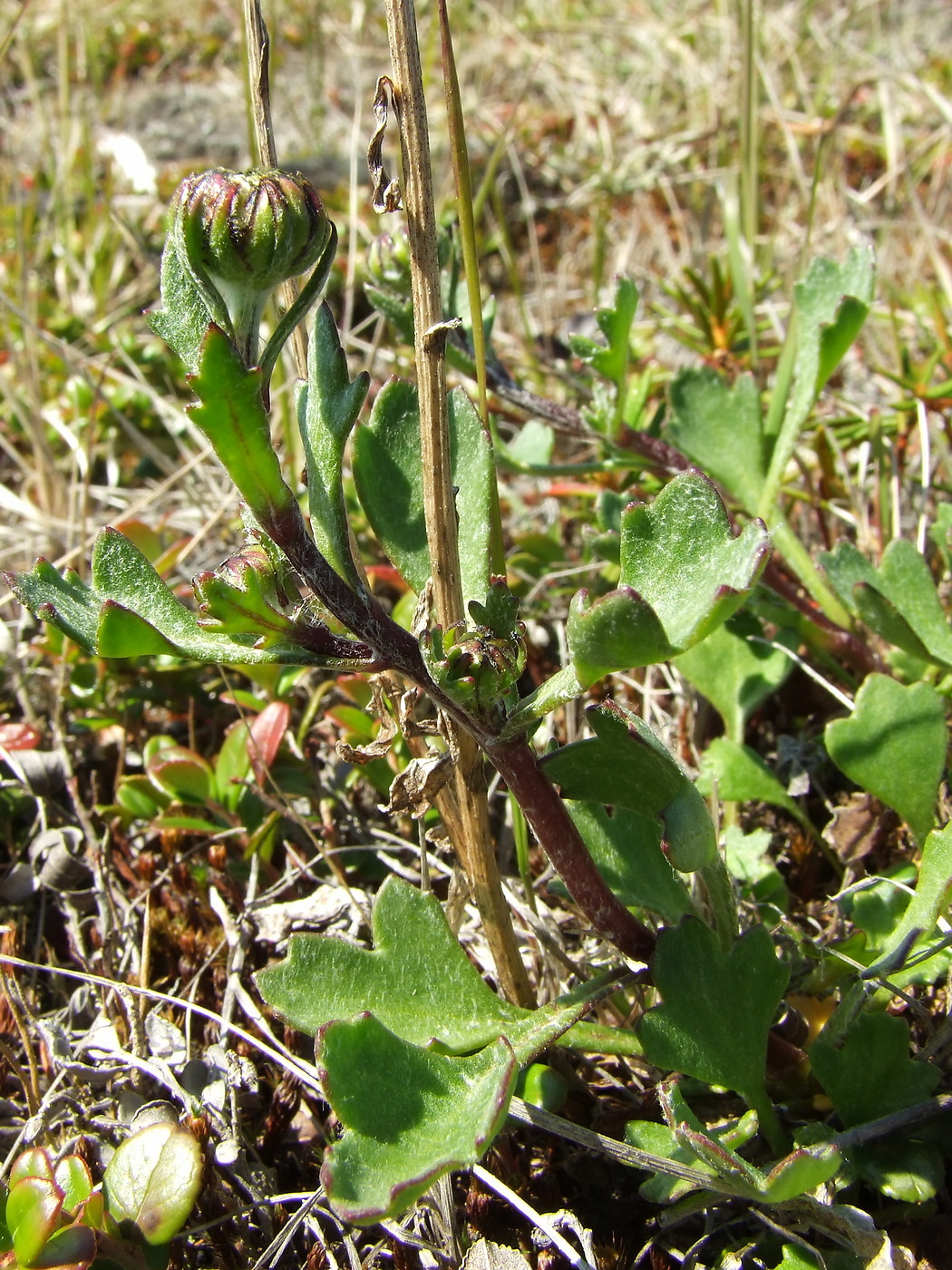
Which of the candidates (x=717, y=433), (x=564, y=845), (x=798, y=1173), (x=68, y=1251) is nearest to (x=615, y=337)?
(x=717, y=433)

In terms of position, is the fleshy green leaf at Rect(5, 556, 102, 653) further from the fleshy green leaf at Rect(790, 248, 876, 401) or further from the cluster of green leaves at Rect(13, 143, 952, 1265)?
the fleshy green leaf at Rect(790, 248, 876, 401)

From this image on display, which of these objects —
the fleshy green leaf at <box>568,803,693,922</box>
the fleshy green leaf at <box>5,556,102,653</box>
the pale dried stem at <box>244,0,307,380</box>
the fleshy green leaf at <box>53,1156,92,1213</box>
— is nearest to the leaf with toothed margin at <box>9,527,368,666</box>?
the fleshy green leaf at <box>5,556,102,653</box>

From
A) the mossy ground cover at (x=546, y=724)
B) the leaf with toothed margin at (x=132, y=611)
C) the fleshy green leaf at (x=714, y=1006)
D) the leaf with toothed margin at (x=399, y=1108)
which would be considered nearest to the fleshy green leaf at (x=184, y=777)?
the mossy ground cover at (x=546, y=724)

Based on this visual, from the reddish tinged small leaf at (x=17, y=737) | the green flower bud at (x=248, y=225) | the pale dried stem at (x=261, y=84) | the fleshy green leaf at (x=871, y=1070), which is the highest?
the pale dried stem at (x=261, y=84)

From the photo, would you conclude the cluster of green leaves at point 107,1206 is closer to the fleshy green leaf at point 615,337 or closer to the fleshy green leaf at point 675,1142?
the fleshy green leaf at point 675,1142

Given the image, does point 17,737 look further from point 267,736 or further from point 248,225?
point 248,225
